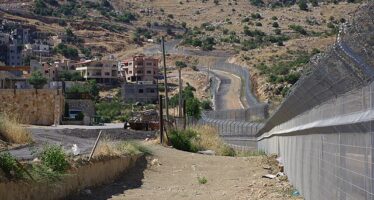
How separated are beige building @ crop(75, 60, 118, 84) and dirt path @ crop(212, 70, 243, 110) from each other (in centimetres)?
3015

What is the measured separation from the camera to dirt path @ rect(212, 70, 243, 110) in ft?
265

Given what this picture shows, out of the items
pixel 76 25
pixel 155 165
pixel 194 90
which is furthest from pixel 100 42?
pixel 155 165

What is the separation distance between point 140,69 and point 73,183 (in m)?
127

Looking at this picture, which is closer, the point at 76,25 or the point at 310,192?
the point at 310,192

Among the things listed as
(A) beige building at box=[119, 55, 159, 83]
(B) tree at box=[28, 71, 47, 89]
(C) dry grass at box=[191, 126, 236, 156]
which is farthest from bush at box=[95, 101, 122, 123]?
(A) beige building at box=[119, 55, 159, 83]

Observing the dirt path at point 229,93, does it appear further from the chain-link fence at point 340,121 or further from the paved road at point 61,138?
the chain-link fence at point 340,121

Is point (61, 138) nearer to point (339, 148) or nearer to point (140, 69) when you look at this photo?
point (339, 148)

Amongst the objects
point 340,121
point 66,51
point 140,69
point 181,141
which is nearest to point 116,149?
point 181,141

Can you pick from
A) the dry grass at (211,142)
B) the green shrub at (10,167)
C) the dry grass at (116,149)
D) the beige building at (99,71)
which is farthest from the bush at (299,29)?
the green shrub at (10,167)

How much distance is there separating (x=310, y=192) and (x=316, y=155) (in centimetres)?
108

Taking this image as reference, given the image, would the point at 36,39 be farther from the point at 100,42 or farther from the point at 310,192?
the point at 310,192

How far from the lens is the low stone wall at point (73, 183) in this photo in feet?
40.0

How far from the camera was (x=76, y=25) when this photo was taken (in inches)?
7382

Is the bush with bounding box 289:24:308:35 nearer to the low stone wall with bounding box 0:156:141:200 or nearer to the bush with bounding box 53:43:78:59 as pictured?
the bush with bounding box 53:43:78:59
